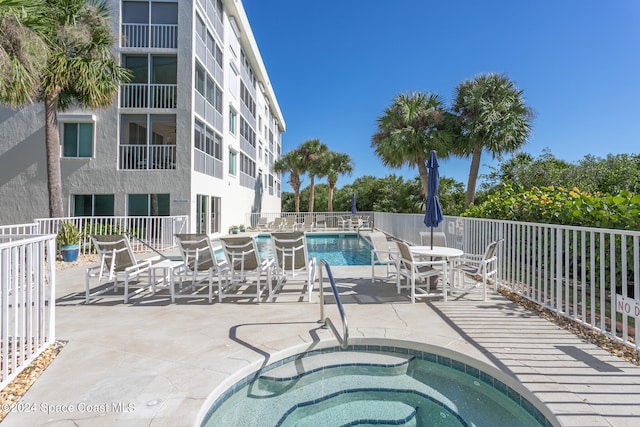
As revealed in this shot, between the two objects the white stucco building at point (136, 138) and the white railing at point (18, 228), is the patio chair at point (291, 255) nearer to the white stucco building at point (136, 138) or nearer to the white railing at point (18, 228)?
the white railing at point (18, 228)

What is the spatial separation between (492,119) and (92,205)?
1638 centimetres

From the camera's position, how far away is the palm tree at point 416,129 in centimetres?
1465

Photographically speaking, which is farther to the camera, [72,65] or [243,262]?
[72,65]

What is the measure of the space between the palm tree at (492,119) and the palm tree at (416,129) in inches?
35.4

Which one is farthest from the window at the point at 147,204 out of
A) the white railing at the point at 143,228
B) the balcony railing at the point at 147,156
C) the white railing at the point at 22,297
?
the white railing at the point at 22,297

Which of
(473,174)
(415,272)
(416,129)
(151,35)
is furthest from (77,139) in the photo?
(473,174)

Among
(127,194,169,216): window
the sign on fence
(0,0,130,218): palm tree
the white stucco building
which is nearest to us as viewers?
the sign on fence

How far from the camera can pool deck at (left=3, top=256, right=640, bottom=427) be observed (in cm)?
214

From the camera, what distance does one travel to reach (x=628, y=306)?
287cm

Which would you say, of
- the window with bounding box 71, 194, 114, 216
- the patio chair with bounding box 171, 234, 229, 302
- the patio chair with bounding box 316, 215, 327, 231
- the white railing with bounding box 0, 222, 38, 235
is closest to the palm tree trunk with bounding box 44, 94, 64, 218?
the white railing with bounding box 0, 222, 38, 235

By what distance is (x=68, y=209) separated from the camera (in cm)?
1230

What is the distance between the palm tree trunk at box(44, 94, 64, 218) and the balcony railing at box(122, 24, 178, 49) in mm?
4707

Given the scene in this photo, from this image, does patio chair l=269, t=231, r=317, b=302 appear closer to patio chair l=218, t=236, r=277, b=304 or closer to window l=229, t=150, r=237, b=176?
patio chair l=218, t=236, r=277, b=304

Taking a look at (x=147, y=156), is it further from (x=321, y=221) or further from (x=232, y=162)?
(x=321, y=221)
